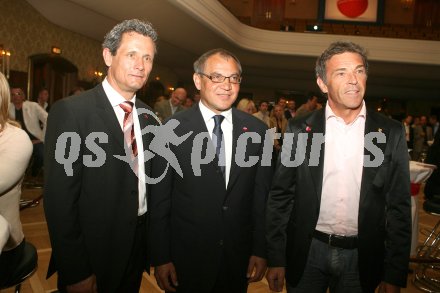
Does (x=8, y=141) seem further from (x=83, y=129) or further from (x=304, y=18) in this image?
(x=304, y=18)

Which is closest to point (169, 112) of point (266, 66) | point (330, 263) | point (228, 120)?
point (228, 120)

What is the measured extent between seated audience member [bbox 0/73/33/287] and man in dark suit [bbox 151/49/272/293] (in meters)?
0.56

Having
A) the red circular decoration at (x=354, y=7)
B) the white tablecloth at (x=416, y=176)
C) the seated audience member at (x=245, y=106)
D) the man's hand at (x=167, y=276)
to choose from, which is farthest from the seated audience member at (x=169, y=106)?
the red circular decoration at (x=354, y=7)

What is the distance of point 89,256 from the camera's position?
5.20 feet

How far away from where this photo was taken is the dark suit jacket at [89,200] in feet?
4.80

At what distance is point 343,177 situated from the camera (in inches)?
65.9

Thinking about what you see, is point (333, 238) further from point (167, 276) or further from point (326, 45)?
point (326, 45)

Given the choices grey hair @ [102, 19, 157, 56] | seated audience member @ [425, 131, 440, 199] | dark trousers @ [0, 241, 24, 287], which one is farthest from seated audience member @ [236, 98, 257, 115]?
dark trousers @ [0, 241, 24, 287]

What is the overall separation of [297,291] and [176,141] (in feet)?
2.94

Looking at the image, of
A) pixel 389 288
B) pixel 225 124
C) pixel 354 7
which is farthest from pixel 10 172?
pixel 354 7

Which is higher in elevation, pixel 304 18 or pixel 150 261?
pixel 304 18

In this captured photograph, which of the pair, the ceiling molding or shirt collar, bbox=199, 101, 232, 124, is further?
the ceiling molding

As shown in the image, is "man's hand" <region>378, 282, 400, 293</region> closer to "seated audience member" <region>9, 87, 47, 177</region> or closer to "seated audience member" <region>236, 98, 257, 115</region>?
"seated audience member" <region>236, 98, 257, 115</region>

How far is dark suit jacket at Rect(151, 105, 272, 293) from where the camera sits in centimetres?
172
